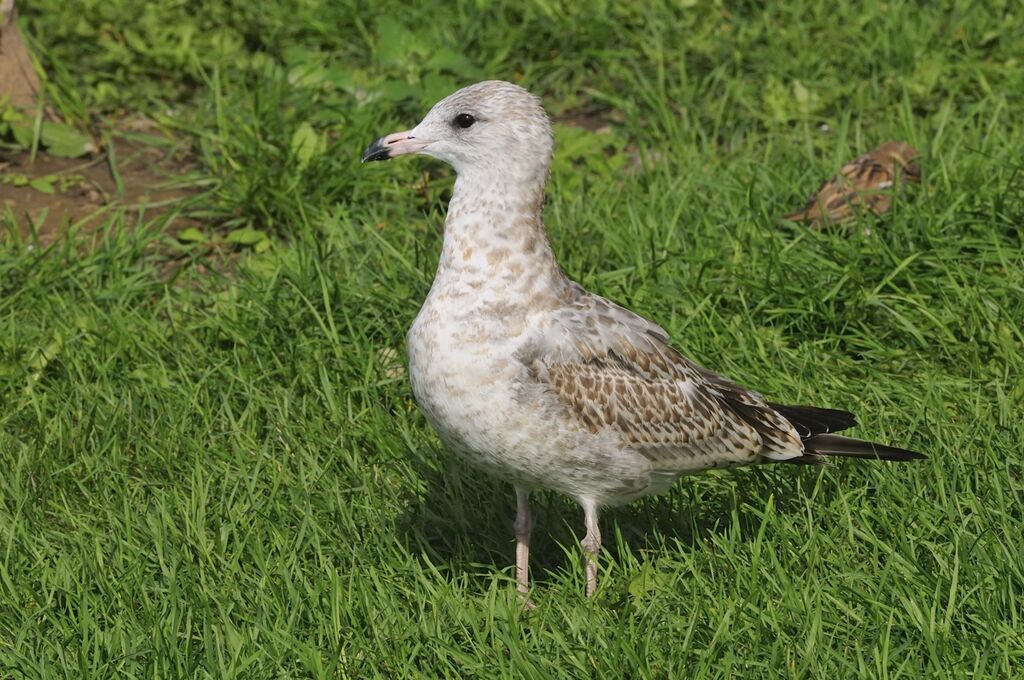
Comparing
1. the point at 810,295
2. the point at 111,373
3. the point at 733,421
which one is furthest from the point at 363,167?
the point at 733,421

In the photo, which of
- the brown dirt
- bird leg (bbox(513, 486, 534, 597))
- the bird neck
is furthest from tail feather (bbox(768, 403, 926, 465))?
the brown dirt

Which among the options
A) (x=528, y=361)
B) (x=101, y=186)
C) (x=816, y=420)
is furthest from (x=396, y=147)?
(x=101, y=186)

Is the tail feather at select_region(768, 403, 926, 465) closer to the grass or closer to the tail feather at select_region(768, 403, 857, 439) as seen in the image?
the tail feather at select_region(768, 403, 857, 439)

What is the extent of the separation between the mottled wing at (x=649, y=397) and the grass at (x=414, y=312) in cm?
29

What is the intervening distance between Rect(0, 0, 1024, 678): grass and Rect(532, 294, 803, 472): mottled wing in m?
0.29

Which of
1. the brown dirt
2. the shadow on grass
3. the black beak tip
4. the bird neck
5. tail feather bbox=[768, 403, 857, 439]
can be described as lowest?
the shadow on grass

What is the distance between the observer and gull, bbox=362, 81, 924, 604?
469cm

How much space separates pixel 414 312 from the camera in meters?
6.47

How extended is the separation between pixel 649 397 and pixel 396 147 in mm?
1229

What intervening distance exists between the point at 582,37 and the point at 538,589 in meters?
4.36

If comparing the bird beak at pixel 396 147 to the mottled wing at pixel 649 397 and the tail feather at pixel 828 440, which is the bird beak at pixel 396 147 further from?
the tail feather at pixel 828 440

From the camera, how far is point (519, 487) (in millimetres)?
5129

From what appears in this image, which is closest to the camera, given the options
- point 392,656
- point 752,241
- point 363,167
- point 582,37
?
point 392,656

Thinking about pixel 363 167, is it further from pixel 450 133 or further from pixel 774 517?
pixel 774 517
